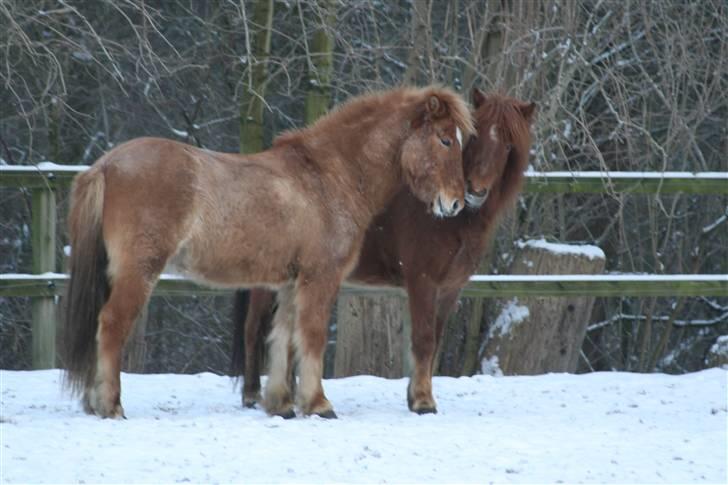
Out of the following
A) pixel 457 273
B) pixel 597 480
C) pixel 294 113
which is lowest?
pixel 597 480

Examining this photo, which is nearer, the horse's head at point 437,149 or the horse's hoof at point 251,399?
the horse's head at point 437,149

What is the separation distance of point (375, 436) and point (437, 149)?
77.1 inches

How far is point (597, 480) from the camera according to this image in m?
5.15

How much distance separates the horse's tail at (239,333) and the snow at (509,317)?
2854 mm

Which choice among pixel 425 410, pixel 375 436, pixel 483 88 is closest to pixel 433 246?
pixel 425 410

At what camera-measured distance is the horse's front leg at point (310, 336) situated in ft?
21.8

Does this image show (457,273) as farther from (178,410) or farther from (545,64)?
(545,64)

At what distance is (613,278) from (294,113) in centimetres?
548

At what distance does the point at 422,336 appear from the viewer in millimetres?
7133

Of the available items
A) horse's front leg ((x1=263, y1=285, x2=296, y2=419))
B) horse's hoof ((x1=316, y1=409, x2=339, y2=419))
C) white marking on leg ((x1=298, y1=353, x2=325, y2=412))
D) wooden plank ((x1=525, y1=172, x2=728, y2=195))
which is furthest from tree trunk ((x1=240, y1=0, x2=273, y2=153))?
horse's hoof ((x1=316, y1=409, x2=339, y2=419))

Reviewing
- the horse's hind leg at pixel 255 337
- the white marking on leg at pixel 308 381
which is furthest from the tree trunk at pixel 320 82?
the white marking on leg at pixel 308 381

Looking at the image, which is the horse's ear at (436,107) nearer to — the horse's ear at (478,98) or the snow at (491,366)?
the horse's ear at (478,98)

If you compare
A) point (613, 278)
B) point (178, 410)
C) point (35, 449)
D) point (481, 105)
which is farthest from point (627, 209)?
point (35, 449)

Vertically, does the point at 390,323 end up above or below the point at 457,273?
below
